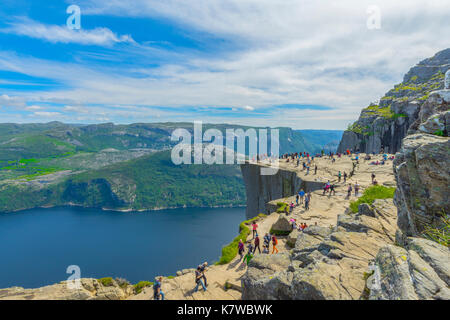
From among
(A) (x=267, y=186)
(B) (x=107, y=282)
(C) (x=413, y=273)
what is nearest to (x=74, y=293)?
(B) (x=107, y=282)

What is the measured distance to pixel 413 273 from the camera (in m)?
7.61

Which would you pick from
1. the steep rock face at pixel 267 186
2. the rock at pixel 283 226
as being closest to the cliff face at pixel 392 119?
the steep rock face at pixel 267 186

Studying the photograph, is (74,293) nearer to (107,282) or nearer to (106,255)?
(107,282)

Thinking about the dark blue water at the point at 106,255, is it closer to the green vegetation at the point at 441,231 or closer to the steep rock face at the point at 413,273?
the green vegetation at the point at 441,231

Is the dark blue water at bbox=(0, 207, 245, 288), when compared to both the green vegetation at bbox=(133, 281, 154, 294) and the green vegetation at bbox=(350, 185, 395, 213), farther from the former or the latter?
the green vegetation at bbox=(350, 185, 395, 213)

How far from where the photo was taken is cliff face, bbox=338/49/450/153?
66875 millimetres

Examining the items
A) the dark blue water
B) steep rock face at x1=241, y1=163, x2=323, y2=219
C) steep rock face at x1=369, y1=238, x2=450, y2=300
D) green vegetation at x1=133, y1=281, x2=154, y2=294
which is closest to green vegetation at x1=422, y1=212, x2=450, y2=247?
steep rock face at x1=369, y1=238, x2=450, y2=300

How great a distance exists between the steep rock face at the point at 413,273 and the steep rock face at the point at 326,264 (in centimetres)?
147

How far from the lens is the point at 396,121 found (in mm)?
69312

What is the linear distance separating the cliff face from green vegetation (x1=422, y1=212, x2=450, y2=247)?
5865cm
